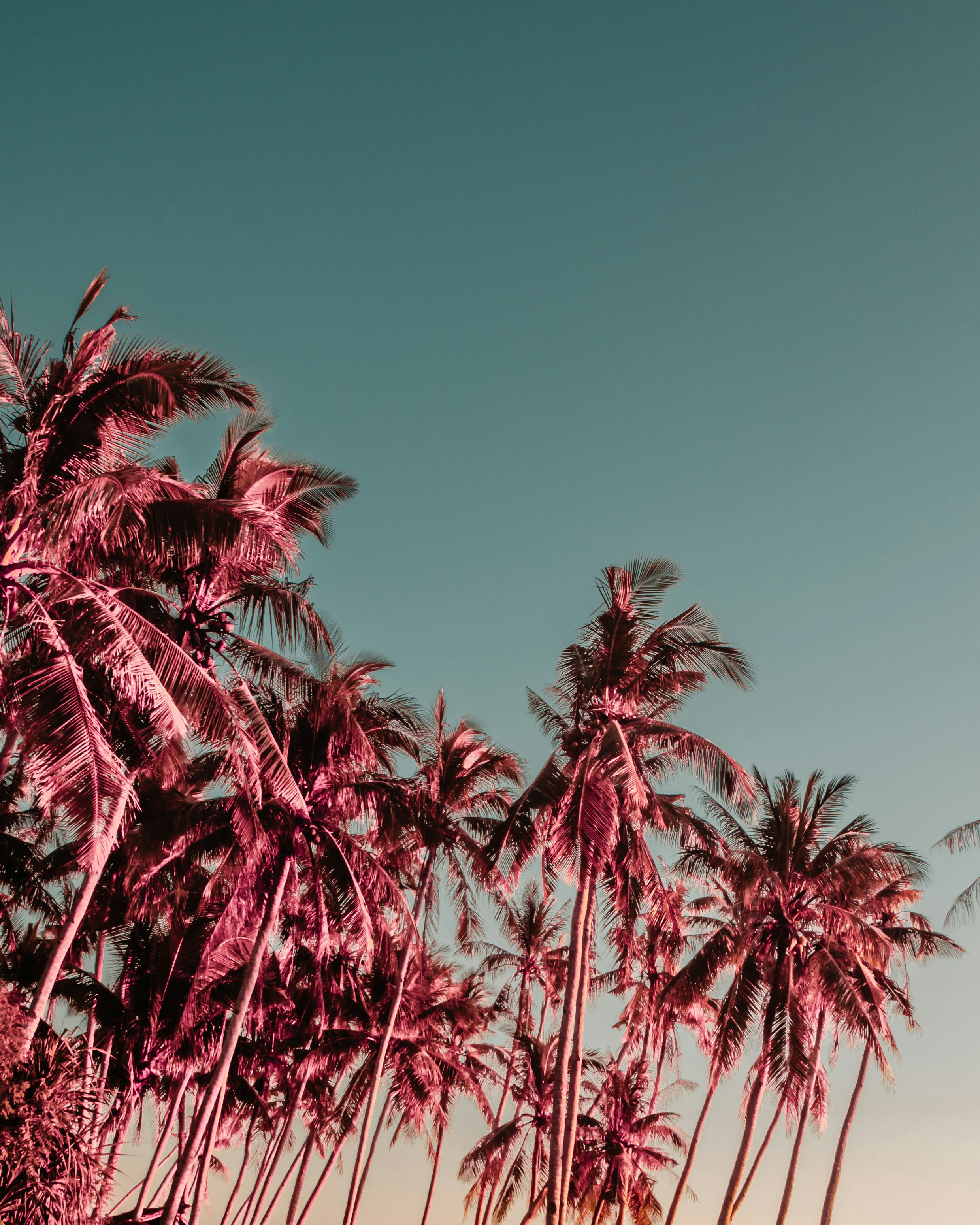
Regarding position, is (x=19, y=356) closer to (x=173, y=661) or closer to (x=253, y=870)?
(x=173, y=661)

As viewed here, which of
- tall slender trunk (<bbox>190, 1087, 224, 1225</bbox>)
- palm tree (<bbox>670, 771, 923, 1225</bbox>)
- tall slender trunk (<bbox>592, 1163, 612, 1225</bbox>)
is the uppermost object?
palm tree (<bbox>670, 771, 923, 1225</bbox>)

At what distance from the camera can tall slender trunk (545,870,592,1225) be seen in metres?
16.1

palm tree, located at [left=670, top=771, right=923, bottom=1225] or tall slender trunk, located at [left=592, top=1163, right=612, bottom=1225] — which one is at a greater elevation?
palm tree, located at [left=670, top=771, right=923, bottom=1225]

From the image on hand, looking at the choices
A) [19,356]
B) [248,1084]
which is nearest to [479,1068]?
[248,1084]

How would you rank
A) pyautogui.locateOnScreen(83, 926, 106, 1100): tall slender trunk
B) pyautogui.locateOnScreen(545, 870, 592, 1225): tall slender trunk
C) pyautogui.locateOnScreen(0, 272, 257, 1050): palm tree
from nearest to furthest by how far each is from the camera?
pyautogui.locateOnScreen(0, 272, 257, 1050): palm tree → pyautogui.locateOnScreen(83, 926, 106, 1100): tall slender trunk → pyautogui.locateOnScreen(545, 870, 592, 1225): tall slender trunk

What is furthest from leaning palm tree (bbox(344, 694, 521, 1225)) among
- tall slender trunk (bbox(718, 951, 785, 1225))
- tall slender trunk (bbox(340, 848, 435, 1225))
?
tall slender trunk (bbox(718, 951, 785, 1225))

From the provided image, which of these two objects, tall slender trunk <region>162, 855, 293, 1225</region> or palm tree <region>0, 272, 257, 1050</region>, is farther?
tall slender trunk <region>162, 855, 293, 1225</region>

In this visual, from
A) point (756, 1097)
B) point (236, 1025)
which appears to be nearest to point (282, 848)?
point (236, 1025)

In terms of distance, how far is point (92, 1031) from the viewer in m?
20.1

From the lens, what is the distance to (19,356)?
12.4 meters

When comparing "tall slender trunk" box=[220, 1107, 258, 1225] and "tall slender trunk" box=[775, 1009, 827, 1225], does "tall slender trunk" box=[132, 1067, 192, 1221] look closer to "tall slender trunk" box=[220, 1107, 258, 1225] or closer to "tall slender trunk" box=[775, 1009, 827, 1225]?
"tall slender trunk" box=[220, 1107, 258, 1225]

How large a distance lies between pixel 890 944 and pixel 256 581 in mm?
13380

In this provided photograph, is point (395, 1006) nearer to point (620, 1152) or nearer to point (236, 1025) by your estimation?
point (236, 1025)

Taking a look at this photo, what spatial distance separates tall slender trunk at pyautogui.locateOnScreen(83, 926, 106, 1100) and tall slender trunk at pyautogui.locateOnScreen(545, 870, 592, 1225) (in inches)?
272
